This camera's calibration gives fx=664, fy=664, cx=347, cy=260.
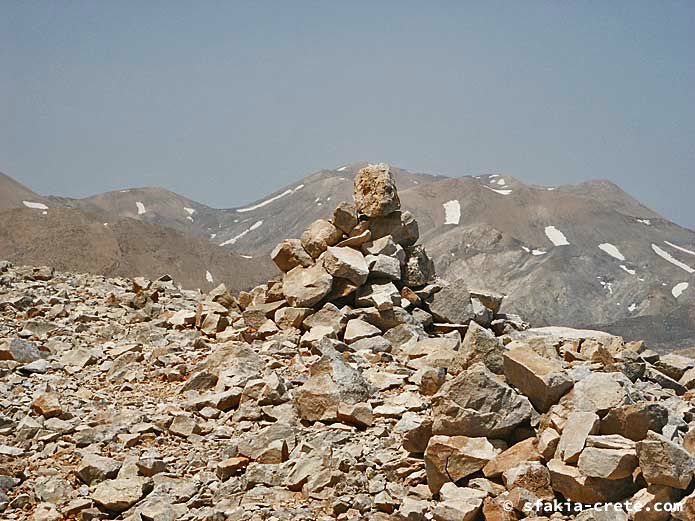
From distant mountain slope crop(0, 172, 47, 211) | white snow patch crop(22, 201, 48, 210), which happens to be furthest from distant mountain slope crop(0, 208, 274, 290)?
distant mountain slope crop(0, 172, 47, 211)

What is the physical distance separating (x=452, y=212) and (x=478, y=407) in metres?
98.6

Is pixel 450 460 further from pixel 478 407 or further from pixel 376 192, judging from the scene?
pixel 376 192

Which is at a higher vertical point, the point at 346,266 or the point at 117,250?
the point at 346,266

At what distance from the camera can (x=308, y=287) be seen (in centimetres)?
1066

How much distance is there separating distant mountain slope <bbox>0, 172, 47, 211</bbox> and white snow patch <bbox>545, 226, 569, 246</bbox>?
73506 millimetres

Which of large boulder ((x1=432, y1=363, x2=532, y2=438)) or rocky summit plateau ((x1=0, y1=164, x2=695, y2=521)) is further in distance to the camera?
large boulder ((x1=432, y1=363, x2=532, y2=438))

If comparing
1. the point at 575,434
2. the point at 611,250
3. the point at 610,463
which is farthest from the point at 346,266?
the point at 611,250

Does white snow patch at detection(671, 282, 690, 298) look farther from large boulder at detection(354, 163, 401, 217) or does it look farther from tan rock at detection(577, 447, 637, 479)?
tan rock at detection(577, 447, 637, 479)

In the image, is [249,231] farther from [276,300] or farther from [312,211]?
[276,300]

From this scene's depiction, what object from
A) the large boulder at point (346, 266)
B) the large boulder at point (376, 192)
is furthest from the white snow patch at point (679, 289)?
the large boulder at point (346, 266)

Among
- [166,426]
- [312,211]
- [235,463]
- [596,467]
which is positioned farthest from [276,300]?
[312,211]

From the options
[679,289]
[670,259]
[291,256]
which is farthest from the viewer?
[670,259]

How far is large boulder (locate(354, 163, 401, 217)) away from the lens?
1135 centimetres

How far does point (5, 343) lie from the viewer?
9.73 meters
